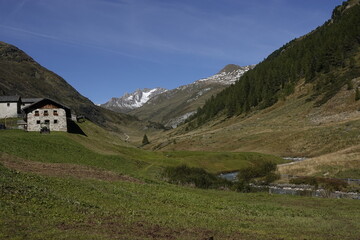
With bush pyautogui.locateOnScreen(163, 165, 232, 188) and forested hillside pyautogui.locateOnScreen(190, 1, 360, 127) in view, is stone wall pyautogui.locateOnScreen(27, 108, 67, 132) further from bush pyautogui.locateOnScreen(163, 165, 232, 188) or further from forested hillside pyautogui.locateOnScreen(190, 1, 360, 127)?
forested hillside pyautogui.locateOnScreen(190, 1, 360, 127)

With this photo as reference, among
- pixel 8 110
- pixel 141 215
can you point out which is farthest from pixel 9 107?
pixel 141 215

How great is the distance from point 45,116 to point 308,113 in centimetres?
9157

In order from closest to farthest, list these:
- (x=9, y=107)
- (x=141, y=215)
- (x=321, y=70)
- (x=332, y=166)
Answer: (x=141, y=215) → (x=332, y=166) → (x=9, y=107) → (x=321, y=70)

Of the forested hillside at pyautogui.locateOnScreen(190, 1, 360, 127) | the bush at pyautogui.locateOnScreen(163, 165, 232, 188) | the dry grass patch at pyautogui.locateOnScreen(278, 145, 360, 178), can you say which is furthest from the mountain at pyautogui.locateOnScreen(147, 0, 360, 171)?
the bush at pyautogui.locateOnScreen(163, 165, 232, 188)

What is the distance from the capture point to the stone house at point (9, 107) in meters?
99.2

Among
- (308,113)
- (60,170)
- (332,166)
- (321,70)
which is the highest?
(321,70)

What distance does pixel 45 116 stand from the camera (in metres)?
81.6

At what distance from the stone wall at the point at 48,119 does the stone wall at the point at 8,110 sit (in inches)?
867

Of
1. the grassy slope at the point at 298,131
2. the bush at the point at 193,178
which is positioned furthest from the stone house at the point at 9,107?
the grassy slope at the point at 298,131

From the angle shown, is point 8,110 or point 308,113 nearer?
point 8,110

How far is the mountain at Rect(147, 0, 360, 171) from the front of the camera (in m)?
92.0

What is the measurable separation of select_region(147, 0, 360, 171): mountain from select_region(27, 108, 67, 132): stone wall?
5209 centimetres

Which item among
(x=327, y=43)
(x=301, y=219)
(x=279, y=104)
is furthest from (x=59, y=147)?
(x=327, y=43)

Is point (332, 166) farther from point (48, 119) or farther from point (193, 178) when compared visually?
point (48, 119)
